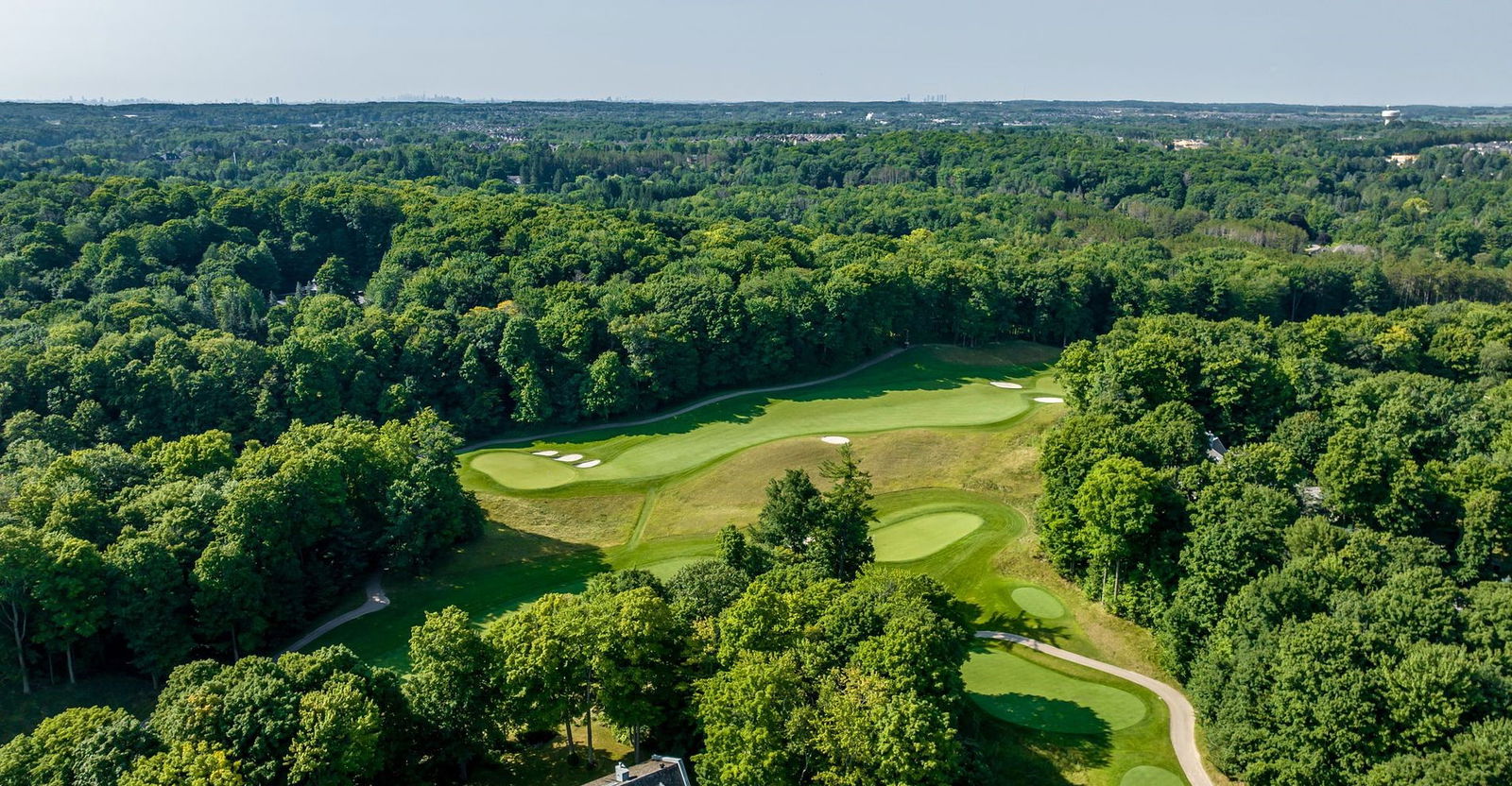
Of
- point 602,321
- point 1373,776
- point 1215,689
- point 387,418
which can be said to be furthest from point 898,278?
point 1373,776

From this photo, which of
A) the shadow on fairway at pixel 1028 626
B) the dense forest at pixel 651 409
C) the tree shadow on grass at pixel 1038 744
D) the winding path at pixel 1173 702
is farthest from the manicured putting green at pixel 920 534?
the tree shadow on grass at pixel 1038 744

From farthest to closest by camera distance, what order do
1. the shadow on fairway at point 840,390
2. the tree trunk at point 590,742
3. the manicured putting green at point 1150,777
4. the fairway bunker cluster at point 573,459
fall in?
the shadow on fairway at point 840,390
the fairway bunker cluster at point 573,459
the manicured putting green at point 1150,777
the tree trunk at point 590,742

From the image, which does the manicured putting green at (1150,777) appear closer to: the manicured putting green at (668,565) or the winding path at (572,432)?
the manicured putting green at (668,565)

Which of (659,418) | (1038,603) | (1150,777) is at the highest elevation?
(659,418)

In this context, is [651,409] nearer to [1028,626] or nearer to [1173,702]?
[1028,626]

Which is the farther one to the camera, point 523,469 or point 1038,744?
point 523,469

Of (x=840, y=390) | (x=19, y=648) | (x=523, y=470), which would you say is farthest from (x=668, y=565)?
(x=840, y=390)
